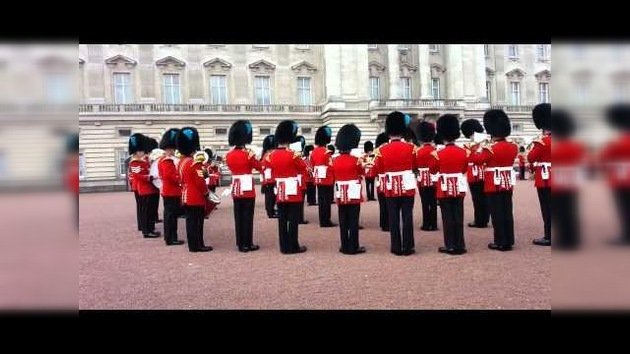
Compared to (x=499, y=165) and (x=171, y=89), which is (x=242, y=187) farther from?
(x=171, y=89)

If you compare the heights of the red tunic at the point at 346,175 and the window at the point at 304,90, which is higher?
the window at the point at 304,90

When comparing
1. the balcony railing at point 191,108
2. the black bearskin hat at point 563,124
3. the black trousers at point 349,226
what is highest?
the balcony railing at point 191,108

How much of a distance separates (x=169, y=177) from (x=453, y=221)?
4591 millimetres

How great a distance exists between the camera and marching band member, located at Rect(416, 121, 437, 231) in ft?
25.7

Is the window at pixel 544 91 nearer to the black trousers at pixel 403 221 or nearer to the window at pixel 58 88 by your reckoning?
the black trousers at pixel 403 221

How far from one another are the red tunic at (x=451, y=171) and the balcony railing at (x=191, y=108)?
26.6 meters

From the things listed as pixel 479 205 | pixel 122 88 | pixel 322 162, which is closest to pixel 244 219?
pixel 322 162

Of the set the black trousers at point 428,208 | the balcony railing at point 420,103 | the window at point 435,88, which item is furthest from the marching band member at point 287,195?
the window at point 435,88

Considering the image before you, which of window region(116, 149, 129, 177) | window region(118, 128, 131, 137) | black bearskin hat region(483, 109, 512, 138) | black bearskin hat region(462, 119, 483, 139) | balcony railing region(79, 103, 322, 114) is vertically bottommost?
black bearskin hat region(483, 109, 512, 138)

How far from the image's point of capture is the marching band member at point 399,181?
21.2 feet

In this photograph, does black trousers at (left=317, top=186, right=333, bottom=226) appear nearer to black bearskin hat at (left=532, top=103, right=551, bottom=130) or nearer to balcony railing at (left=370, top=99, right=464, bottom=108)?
black bearskin hat at (left=532, top=103, right=551, bottom=130)

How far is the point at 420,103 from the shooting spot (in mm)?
32844

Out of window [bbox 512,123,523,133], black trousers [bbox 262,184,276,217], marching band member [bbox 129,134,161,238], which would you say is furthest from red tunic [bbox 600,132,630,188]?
window [bbox 512,123,523,133]

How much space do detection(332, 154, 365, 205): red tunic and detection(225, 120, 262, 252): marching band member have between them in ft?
4.22
